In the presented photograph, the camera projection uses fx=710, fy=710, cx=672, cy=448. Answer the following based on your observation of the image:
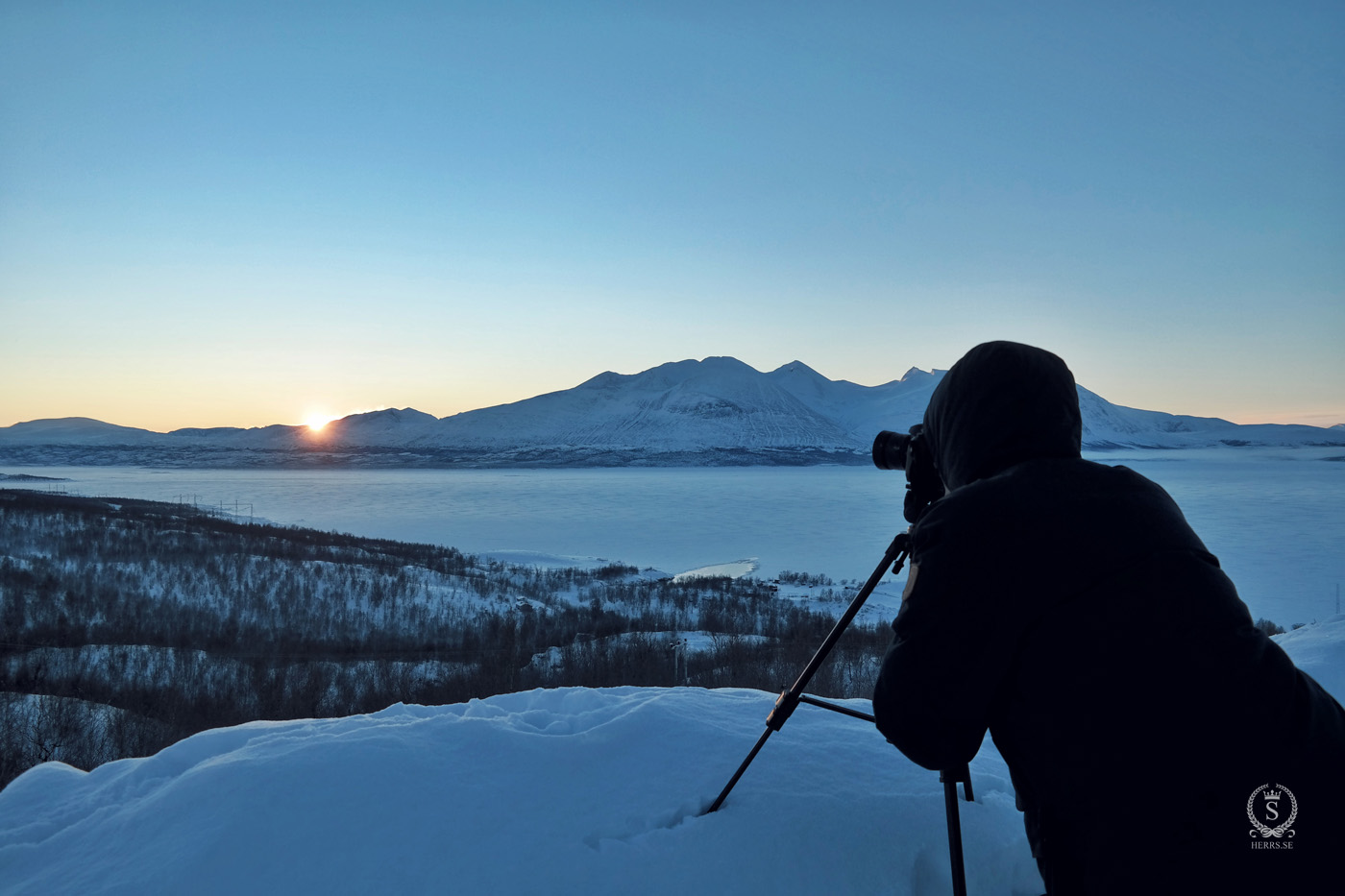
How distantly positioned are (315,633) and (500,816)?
31.4ft

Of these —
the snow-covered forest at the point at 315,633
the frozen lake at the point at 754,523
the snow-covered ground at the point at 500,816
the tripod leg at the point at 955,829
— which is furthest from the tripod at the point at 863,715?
the snow-covered forest at the point at 315,633

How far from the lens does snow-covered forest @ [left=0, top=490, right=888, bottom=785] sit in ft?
20.5

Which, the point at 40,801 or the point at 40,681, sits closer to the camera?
the point at 40,801

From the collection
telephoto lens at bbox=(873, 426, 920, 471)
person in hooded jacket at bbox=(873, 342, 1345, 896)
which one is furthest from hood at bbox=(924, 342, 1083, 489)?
telephoto lens at bbox=(873, 426, 920, 471)

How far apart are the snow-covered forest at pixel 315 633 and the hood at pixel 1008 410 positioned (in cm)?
534

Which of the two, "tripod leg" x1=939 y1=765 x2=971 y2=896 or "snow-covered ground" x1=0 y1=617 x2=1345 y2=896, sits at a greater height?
"tripod leg" x1=939 y1=765 x2=971 y2=896

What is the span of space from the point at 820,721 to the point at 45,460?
18514cm

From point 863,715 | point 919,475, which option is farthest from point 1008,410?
point 863,715

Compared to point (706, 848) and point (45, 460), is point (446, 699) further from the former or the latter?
point (45, 460)

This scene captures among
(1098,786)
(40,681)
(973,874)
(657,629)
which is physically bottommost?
(657,629)

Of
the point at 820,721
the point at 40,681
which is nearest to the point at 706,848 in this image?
the point at 820,721

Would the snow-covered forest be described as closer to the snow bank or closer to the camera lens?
the snow bank

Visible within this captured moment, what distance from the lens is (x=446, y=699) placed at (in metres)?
6.69

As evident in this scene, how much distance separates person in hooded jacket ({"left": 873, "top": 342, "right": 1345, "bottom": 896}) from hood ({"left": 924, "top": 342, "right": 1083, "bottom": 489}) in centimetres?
3
